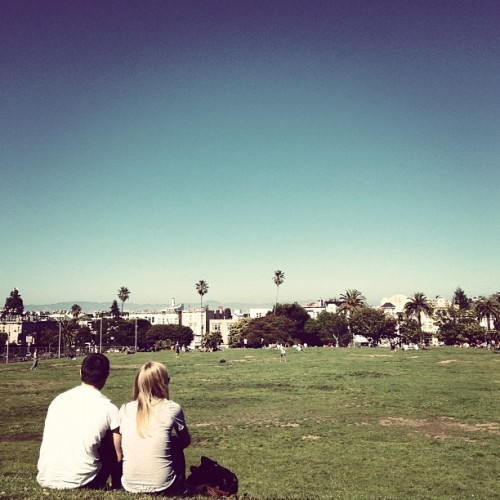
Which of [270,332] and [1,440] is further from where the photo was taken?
[270,332]

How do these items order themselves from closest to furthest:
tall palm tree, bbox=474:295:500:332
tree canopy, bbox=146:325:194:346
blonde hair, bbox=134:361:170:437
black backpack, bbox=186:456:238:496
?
blonde hair, bbox=134:361:170:437, black backpack, bbox=186:456:238:496, tall palm tree, bbox=474:295:500:332, tree canopy, bbox=146:325:194:346

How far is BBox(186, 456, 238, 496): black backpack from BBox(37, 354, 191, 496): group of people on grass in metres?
0.61

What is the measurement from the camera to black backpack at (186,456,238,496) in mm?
6867

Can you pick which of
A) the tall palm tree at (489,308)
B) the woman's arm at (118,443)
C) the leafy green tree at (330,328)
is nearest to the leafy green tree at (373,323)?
the leafy green tree at (330,328)

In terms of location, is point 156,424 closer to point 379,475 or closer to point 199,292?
point 379,475

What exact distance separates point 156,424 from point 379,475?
28.7 feet

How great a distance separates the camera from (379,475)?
485 inches

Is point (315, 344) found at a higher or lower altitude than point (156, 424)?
lower

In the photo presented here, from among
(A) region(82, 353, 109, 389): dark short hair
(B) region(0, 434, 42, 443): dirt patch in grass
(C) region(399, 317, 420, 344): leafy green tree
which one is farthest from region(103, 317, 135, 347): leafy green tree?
(A) region(82, 353, 109, 389): dark short hair

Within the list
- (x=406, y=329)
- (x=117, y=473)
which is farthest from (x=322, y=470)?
(x=406, y=329)

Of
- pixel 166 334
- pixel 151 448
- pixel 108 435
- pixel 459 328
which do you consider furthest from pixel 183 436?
pixel 166 334

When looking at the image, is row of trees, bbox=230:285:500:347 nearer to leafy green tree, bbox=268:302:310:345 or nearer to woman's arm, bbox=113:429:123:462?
leafy green tree, bbox=268:302:310:345

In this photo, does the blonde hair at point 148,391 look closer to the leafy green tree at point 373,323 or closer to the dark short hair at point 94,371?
the dark short hair at point 94,371

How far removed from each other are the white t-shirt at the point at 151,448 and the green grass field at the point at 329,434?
1.06ft
